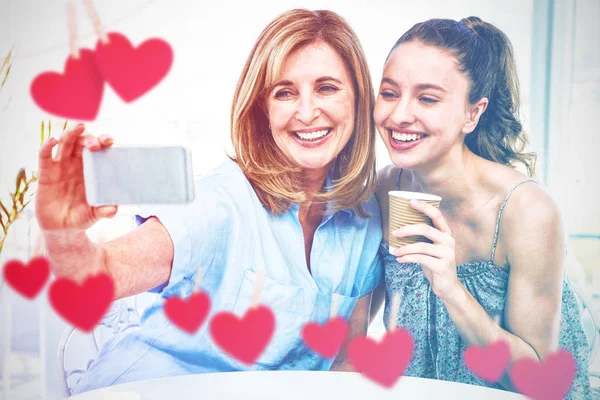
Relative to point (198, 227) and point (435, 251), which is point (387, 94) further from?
point (198, 227)

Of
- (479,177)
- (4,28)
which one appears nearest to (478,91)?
(479,177)

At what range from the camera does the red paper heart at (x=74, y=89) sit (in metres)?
1.32

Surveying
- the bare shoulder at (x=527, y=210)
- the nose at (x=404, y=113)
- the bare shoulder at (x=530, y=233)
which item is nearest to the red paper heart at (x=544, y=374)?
the bare shoulder at (x=530, y=233)

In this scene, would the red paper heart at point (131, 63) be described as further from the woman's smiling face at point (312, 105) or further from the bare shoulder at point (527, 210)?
the bare shoulder at point (527, 210)

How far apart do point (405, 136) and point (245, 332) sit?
655 mm

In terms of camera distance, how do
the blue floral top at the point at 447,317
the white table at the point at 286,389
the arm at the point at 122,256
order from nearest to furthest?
the arm at the point at 122,256
the white table at the point at 286,389
the blue floral top at the point at 447,317

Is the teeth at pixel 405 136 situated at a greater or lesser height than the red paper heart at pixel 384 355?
greater

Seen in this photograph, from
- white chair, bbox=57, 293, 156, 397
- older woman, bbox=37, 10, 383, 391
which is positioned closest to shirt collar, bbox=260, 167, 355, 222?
older woman, bbox=37, 10, 383, 391

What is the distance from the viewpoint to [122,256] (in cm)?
125

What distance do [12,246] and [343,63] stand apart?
0.98 metres

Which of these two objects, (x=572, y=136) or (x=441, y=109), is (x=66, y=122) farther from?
(x=572, y=136)

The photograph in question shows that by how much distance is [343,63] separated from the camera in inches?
54.9

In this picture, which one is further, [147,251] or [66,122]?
[66,122]

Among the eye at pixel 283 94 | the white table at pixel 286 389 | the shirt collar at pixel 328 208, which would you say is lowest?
the white table at pixel 286 389
